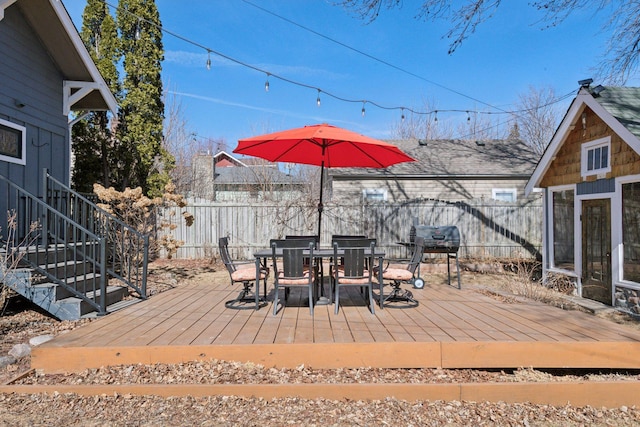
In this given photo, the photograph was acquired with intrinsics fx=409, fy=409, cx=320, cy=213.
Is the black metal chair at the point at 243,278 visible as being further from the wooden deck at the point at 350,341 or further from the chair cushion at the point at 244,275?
the wooden deck at the point at 350,341

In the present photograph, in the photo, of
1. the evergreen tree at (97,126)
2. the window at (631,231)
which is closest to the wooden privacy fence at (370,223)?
the evergreen tree at (97,126)

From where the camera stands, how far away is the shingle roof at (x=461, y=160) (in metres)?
14.2

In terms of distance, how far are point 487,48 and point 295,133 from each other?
34.4 feet

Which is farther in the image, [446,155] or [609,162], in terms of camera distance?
[446,155]

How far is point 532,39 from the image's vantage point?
37.1ft

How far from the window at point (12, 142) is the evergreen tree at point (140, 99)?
478cm

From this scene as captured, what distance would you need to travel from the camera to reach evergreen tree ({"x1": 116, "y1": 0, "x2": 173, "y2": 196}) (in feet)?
34.3

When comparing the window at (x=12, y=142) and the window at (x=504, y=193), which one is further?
the window at (x=504, y=193)

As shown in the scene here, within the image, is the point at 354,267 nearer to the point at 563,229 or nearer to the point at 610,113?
the point at 610,113

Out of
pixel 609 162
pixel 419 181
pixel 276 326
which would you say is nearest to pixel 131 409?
pixel 276 326

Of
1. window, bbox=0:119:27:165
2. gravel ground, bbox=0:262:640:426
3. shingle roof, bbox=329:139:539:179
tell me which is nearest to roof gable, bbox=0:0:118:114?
window, bbox=0:119:27:165

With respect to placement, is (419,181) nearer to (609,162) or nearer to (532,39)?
(532,39)

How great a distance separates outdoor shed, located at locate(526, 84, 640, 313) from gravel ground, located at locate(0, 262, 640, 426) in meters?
3.99

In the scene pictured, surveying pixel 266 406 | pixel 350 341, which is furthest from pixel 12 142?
pixel 350 341
